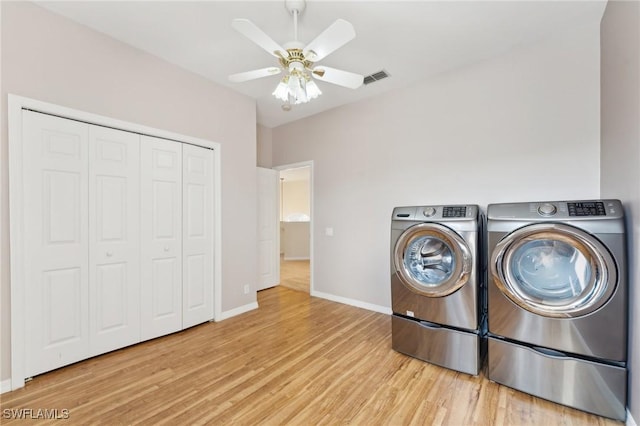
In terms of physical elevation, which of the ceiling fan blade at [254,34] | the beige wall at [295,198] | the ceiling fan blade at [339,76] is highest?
the ceiling fan blade at [254,34]

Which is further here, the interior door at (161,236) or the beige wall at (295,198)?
the beige wall at (295,198)

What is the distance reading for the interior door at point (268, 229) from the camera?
4.38m

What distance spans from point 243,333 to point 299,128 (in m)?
3.02

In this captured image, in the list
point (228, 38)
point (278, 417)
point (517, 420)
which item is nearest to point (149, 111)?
point (228, 38)

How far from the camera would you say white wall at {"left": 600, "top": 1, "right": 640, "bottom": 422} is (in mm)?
1448

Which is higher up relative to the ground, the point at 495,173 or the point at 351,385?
the point at 495,173

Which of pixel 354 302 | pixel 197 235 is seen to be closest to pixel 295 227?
pixel 354 302

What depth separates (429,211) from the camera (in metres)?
2.27

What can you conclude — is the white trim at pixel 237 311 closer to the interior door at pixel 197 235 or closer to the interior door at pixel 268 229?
the interior door at pixel 197 235

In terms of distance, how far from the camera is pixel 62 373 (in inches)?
81.0

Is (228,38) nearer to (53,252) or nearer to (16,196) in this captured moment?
(16,196)

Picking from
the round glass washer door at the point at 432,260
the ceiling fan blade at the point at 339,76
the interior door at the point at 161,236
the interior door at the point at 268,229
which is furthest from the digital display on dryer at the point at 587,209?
the interior door at the point at 268,229

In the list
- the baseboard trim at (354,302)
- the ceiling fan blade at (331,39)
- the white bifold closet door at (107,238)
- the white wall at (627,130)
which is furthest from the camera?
the baseboard trim at (354,302)

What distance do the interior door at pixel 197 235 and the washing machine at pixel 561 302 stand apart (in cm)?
275
